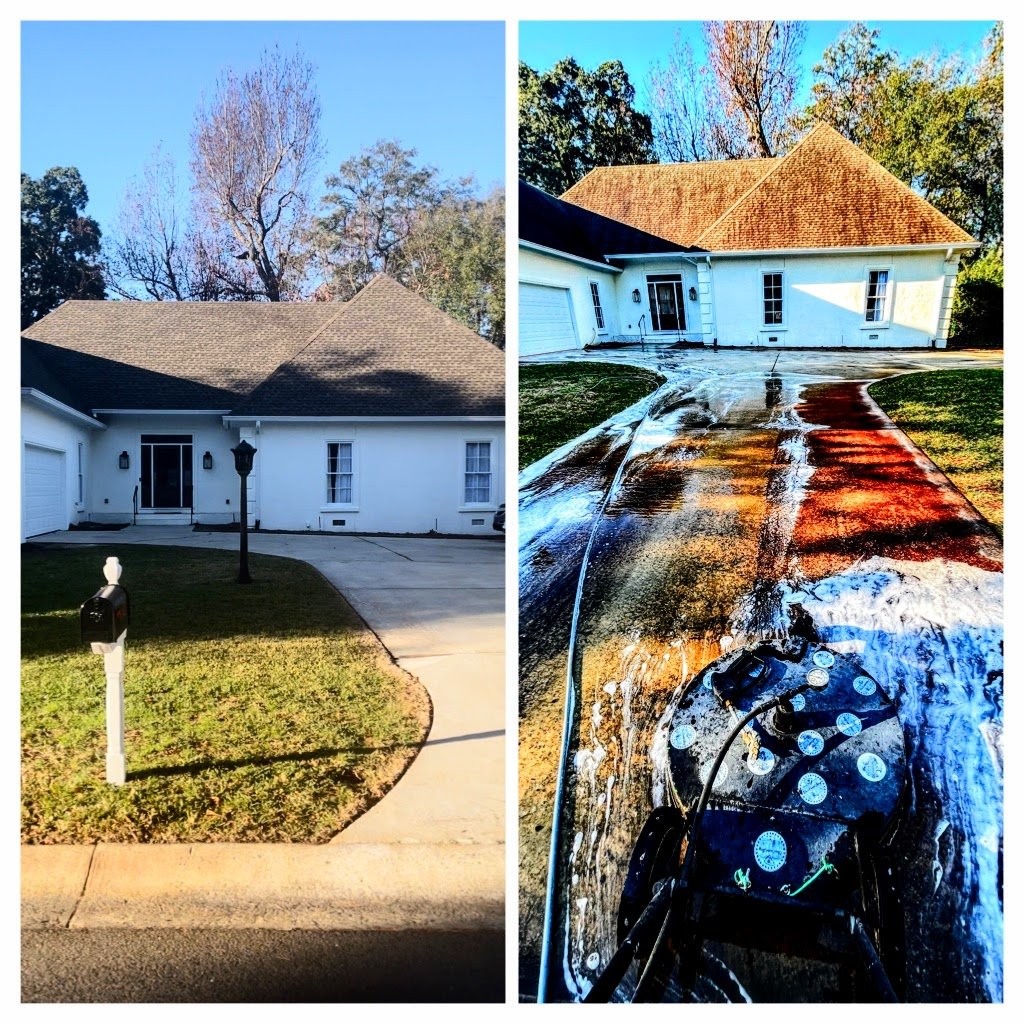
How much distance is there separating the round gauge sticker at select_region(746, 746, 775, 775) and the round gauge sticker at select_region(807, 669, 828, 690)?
0.97 feet

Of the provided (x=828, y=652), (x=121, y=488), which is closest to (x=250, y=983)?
(x=828, y=652)

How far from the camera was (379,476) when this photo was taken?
5059mm

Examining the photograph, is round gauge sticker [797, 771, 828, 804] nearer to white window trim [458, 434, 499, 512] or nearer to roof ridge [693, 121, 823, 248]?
white window trim [458, 434, 499, 512]

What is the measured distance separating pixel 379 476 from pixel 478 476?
0.65 meters

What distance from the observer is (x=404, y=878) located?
11.1 ft

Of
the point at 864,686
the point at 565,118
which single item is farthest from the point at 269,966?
the point at 565,118

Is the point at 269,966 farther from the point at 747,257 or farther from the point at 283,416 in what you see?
the point at 747,257

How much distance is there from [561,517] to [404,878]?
1463mm

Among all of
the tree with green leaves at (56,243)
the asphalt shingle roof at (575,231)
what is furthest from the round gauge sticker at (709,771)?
the tree with green leaves at (56,243)

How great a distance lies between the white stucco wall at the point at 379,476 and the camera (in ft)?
15.7

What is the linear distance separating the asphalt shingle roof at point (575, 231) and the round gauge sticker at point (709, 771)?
2096mm

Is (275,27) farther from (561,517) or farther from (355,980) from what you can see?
(355,980)

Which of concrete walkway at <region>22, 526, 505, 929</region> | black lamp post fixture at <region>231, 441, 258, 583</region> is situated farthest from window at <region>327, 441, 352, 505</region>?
concrete walkway at <region>22, 526, 505, 929</region>

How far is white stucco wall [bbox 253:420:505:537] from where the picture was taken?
4789mm
